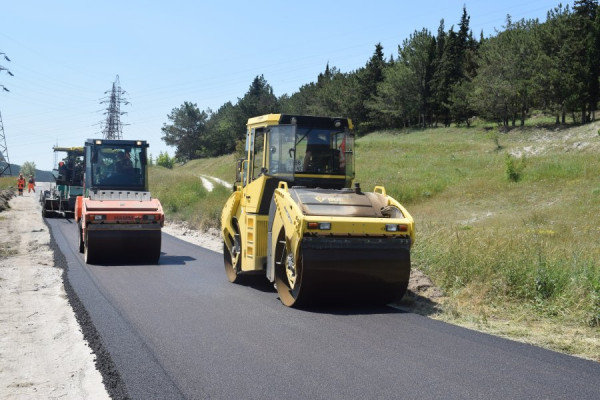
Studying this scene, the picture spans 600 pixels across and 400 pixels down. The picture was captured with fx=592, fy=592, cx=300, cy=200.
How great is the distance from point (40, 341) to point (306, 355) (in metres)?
2.98

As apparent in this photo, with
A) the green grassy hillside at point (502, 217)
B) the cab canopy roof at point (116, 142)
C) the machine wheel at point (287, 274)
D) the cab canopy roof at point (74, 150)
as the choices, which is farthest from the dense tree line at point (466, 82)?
the machine wheel at point (287, 274)

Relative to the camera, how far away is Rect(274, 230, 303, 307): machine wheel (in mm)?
7625

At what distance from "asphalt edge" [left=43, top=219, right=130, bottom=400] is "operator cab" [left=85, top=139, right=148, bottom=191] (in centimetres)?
490

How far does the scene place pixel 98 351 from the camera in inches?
230

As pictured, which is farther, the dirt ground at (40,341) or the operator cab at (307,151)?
the operator cab at (307,151)

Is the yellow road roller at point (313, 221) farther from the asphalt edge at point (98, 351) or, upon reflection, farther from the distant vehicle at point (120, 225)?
the distant vehicle at point (120, 225)

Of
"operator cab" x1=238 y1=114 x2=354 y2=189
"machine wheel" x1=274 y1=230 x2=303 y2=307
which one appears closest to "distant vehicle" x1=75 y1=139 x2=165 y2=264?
"operator cab" x1=238 y1=114 x2=354 y2=189

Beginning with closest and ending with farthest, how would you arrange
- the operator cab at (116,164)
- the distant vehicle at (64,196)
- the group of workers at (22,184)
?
the operator cab at (116,164) < the distant vehicle at (64,196) < the group of workers at (22,184)

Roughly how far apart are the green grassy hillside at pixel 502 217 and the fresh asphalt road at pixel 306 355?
0.93 metres

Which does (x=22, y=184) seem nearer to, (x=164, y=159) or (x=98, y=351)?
(x=98, y=351)

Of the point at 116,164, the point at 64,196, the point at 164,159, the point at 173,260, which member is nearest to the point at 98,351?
the point at 173,260

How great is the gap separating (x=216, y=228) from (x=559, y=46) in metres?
42.0

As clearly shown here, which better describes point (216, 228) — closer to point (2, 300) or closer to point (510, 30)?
point (2, 300)

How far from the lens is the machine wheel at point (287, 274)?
25.0 feet
